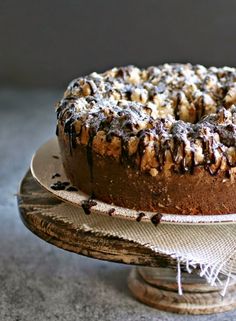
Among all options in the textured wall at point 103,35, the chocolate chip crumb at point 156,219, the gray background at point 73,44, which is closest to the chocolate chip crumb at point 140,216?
the chocolate chip crumb at point 156,219

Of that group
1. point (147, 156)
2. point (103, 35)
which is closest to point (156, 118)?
point (147, 156)

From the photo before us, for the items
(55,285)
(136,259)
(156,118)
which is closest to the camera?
(136,259)

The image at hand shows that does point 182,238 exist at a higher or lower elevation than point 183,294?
higher

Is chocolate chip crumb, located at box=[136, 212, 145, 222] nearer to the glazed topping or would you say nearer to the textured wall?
the glazed topping

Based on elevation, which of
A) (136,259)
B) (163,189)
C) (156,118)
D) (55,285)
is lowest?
(55,285)

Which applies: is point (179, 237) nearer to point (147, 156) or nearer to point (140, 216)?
point (140, 216)

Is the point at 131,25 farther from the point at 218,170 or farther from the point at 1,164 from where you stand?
the point at 218,170

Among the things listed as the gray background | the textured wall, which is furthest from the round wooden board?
the textured wall
